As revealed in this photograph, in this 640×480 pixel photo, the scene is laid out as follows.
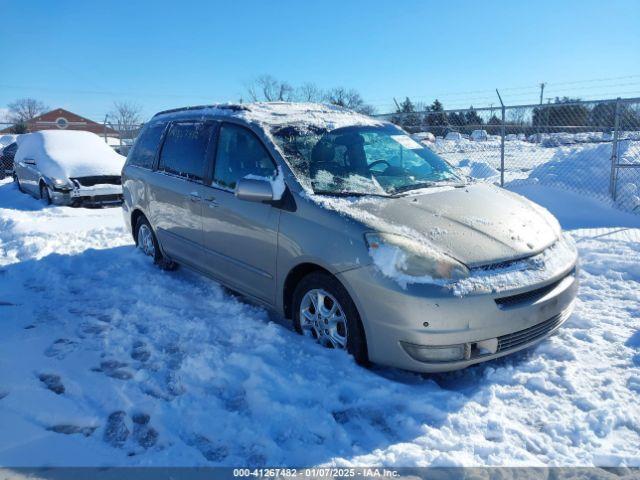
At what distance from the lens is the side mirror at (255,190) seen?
357 centimetres

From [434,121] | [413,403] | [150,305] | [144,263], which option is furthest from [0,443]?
[434,121]

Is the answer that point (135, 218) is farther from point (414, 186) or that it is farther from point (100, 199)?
point (100, 199)

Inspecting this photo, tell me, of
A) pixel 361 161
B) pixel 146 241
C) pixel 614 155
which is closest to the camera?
pixel 361 161

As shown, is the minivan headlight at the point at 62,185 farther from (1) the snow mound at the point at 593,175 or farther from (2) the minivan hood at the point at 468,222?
(1) the snow mound at the point at 593,175

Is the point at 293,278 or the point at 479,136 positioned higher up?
the point at 479,136

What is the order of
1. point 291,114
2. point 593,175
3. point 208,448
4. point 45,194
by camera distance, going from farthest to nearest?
point 45,194 → point 593,175 → point 291,114 → point 208,448

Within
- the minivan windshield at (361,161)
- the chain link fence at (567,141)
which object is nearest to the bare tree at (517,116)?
the chain link fence at (567,141)

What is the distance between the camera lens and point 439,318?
2.85 m

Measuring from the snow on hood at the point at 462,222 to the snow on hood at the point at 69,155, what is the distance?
805 cm

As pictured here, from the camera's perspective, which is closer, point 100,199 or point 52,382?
point 52,382

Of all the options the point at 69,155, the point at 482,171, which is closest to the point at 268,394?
the point at 69,155

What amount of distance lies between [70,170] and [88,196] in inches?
29.4

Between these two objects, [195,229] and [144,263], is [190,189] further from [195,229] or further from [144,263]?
[144,263]

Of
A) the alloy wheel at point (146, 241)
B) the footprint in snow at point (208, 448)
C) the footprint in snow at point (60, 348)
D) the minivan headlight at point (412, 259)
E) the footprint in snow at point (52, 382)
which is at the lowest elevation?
the footprint in snow at point (208, 448)
